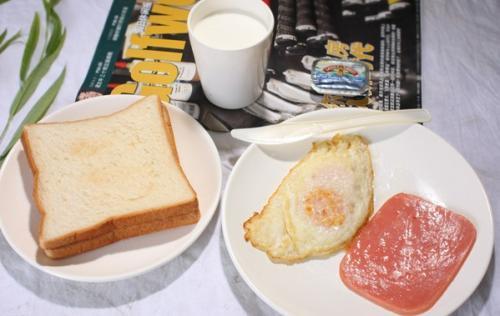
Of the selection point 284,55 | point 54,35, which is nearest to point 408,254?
point 284,55

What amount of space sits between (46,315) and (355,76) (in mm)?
731

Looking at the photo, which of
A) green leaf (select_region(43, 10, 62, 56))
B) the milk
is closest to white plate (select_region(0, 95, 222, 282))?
the milk

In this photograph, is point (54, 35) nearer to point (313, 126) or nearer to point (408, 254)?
point (313, 126)

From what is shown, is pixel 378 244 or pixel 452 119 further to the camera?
pixel 452 119

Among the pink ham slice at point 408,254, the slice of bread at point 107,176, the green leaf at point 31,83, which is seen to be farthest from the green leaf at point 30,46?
the pink ham slice at point 408,254

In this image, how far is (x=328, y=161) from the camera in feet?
2.60

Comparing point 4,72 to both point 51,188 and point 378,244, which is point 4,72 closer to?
point 51,188

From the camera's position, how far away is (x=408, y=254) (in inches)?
28.1

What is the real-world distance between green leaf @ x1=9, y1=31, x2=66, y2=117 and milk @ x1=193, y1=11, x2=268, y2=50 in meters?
0.39

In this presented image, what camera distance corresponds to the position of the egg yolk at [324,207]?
73 centimetres

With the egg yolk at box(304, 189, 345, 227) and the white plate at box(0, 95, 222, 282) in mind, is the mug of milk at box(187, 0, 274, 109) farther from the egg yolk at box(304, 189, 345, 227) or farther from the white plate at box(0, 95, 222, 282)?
the egg yolk at box(304, 189, 345, 227)

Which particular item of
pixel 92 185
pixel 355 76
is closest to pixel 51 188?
pixel 92 185

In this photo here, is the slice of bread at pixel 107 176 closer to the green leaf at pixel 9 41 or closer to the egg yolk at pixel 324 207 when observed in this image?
the egg yolk at pixel 324 207

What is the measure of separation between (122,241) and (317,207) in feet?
1.05
